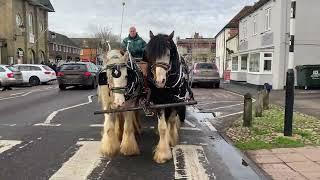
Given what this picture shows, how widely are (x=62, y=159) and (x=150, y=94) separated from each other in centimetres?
187

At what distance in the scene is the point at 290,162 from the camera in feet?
27.6

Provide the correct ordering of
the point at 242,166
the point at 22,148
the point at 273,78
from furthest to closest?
the point at 273,78 < the point at 22,148 < the point at 242,166

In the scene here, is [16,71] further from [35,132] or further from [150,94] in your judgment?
[150,94]

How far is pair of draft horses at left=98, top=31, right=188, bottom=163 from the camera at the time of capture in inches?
315

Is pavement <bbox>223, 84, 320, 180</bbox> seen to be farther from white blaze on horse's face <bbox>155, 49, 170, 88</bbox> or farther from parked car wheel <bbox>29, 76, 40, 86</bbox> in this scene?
parked car wheel <bbox>29, 76, 40, 86</bbox>

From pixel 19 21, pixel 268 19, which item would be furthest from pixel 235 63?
pixel 19 21

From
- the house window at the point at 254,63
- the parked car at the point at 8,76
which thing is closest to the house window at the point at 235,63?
the house window at the point at 254,63

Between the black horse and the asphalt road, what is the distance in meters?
0.42

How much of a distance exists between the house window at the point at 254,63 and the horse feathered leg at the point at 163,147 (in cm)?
2627

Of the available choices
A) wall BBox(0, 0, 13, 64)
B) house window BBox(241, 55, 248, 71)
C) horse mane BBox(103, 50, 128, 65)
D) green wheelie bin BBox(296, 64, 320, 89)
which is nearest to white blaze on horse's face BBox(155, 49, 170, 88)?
horse mane BBox(103, 50, 128, 65)

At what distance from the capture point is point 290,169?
7906 millimetres

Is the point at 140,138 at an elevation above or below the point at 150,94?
below

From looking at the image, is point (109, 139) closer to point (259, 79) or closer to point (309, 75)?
point (309, 75)

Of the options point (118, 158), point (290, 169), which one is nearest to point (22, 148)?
point (118, 158)
